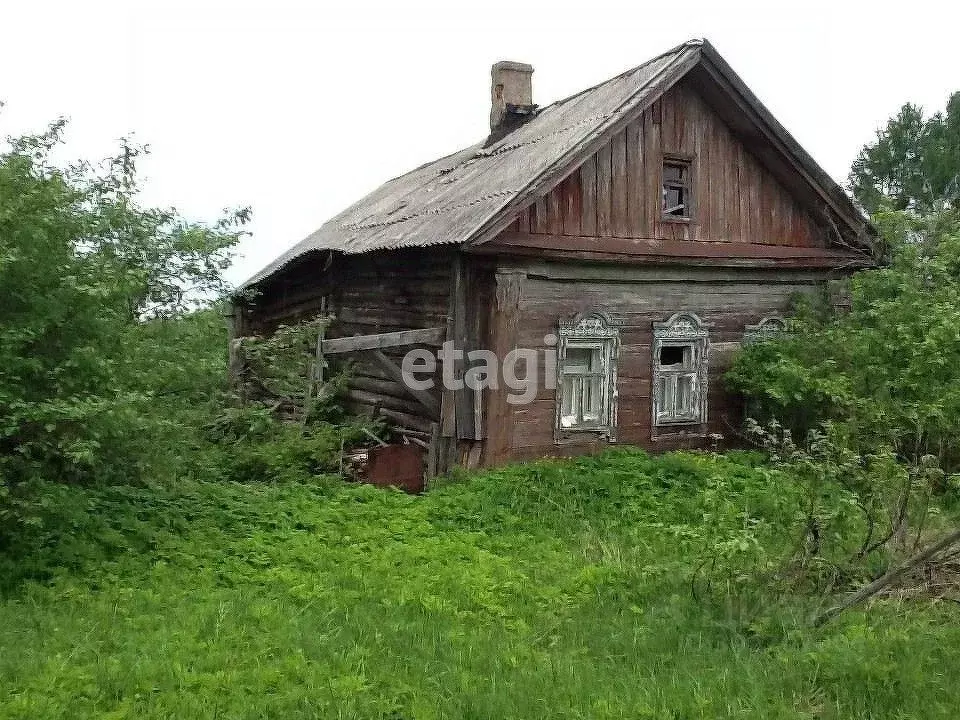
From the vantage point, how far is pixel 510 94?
45.4 feet

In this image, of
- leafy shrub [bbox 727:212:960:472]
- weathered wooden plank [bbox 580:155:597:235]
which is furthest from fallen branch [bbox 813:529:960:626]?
weathered wooden plank [bbox 580:155:597:235]

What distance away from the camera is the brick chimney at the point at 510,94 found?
44.3 feet

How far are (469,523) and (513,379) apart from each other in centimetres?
225

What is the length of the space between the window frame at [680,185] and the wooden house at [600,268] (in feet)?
0.07

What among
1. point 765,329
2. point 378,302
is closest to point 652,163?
point 765,329

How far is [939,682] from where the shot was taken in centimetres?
424

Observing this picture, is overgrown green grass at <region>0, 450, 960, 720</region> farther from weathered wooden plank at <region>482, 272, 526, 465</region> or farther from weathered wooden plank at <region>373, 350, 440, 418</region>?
weathered wooden plank at <region>373, 350, 440, 418</region>

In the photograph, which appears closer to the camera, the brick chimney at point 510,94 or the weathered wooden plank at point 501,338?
the weathered wooden plank at point 501,338

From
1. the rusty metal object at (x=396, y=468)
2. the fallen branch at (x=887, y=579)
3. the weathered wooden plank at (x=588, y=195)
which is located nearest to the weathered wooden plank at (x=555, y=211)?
the weathered wooden plank at (x=588, y=195)

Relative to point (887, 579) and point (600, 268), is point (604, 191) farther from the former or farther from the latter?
point (887, 579)

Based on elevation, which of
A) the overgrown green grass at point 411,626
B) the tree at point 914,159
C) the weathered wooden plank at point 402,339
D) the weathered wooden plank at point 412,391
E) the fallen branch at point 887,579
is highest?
the tree at point 914,159

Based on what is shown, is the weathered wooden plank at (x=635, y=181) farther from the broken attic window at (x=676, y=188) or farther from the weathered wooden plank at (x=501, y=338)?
the weathered wooden plank at (x=501, y=338)

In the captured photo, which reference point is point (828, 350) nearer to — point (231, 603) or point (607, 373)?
point (607, 373)

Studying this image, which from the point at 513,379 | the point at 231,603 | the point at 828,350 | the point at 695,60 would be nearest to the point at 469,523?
the point at 513,379
